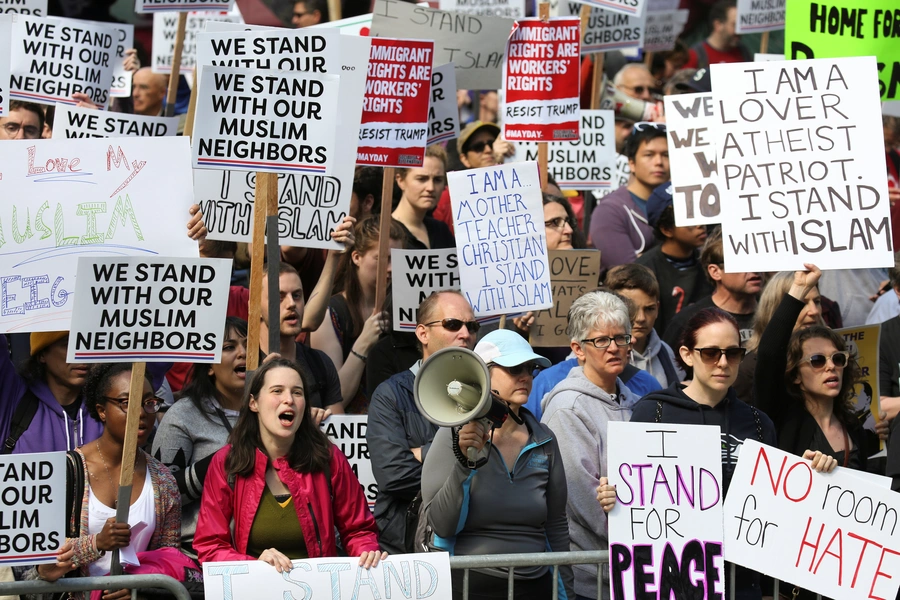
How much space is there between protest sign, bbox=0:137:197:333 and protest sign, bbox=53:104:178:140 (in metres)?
2.50

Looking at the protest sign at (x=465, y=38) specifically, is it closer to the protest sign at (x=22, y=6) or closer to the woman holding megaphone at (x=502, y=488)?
the protest sign at (x=22, y=6)

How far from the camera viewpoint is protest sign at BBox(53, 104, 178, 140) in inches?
349

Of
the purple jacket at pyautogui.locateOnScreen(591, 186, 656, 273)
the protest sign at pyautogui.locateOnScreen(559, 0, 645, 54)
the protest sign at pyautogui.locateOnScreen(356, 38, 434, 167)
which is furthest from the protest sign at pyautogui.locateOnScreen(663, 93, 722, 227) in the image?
the protest sign at pyautogui.locateOnScreen(559, 0, 645, 54)

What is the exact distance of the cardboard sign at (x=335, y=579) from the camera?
5.36m

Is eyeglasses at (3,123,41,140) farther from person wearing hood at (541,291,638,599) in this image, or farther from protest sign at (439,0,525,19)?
protest sign at (439,0,525,19)

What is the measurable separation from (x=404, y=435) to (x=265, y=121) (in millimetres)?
1636

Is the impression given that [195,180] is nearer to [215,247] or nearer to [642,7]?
[215,247]

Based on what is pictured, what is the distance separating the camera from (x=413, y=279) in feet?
25.5

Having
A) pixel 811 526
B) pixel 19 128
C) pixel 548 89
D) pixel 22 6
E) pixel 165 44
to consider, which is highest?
pixel 165 44

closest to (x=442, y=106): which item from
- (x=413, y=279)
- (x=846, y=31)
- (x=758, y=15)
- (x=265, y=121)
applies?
(x=413, y=279)

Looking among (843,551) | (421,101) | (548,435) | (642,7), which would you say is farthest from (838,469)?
(642,7)

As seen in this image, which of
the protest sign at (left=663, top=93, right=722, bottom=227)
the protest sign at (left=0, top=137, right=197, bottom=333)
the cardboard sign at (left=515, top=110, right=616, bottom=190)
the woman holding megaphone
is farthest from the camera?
the cardboard sign at (left=515, top=110, right=616, bottom=190)

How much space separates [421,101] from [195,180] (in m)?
1.53

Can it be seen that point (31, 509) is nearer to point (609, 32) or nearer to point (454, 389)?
point (454, 389)
